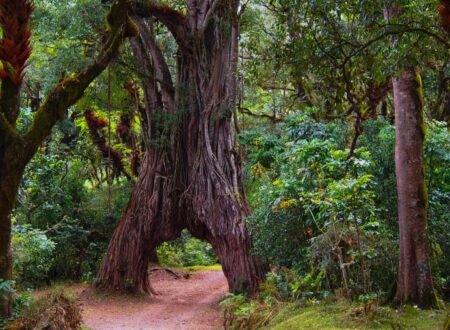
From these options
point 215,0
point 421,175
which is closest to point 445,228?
point 421,175

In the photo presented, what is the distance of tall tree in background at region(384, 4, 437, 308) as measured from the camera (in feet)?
20.1

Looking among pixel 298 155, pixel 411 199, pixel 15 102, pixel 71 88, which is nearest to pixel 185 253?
pixel 298 155

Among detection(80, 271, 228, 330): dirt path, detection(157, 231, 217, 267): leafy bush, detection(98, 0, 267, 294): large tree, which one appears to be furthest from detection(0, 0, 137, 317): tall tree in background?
detection(157, 231, 217, 267): leafy bush

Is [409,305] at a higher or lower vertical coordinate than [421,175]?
lower

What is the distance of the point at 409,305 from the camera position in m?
6.09

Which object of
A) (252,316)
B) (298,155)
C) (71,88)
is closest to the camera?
(71,88)

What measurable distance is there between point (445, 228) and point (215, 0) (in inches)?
295

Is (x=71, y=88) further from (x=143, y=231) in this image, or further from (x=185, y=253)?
(x=185, y=253)

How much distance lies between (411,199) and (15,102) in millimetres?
4836

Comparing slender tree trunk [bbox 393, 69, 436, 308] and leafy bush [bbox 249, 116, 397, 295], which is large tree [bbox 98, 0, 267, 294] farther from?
slender tree trunk [bbox 393, 69, 436, 308]

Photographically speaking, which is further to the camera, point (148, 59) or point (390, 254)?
point (148, 59)

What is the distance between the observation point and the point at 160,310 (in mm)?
11953

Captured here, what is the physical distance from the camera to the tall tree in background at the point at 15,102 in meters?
5.91

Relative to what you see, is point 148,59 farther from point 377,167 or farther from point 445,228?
point 445,228
